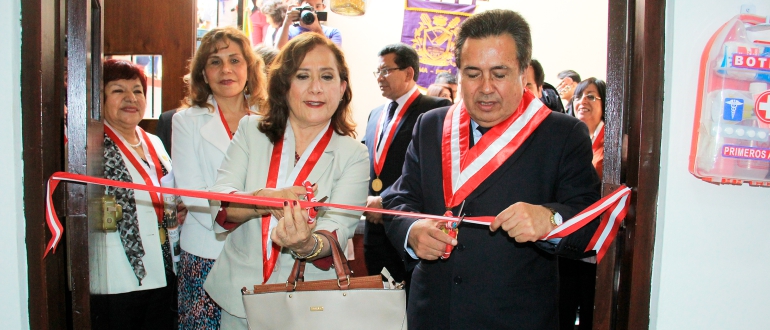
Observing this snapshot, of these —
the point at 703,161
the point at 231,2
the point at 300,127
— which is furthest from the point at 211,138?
the point at 231,2

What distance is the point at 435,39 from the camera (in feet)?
21.7

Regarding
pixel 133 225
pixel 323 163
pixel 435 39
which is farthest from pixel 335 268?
pixel 435 39

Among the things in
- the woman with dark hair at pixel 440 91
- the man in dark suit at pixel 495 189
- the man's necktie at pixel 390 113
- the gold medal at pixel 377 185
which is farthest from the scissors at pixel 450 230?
the woman with dark hair at pixel 440 91

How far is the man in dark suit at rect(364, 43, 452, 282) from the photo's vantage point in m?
3.66

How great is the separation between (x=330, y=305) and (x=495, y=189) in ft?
2.15

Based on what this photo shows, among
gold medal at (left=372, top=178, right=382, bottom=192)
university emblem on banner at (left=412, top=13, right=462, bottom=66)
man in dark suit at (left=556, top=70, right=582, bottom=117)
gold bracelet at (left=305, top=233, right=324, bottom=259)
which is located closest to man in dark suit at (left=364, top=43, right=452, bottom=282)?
gold medal at (left=372, top=178, right=382, bottom=192)

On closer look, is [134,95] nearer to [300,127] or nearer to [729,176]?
[300,127]

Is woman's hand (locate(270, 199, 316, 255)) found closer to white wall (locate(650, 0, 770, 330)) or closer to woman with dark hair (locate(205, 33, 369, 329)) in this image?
A: woman with dark hair (locate(205, 33, 369, 329))

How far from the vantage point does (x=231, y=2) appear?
5.89m

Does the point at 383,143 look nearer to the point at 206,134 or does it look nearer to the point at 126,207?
the point at 206,134

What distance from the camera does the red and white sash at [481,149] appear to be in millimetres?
1884

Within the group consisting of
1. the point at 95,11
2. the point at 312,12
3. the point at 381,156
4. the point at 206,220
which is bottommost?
the point at 206,220

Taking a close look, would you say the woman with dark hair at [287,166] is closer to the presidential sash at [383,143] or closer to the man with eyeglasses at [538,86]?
the presidential sash at [383,143]

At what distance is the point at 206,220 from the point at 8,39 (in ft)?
3.96
